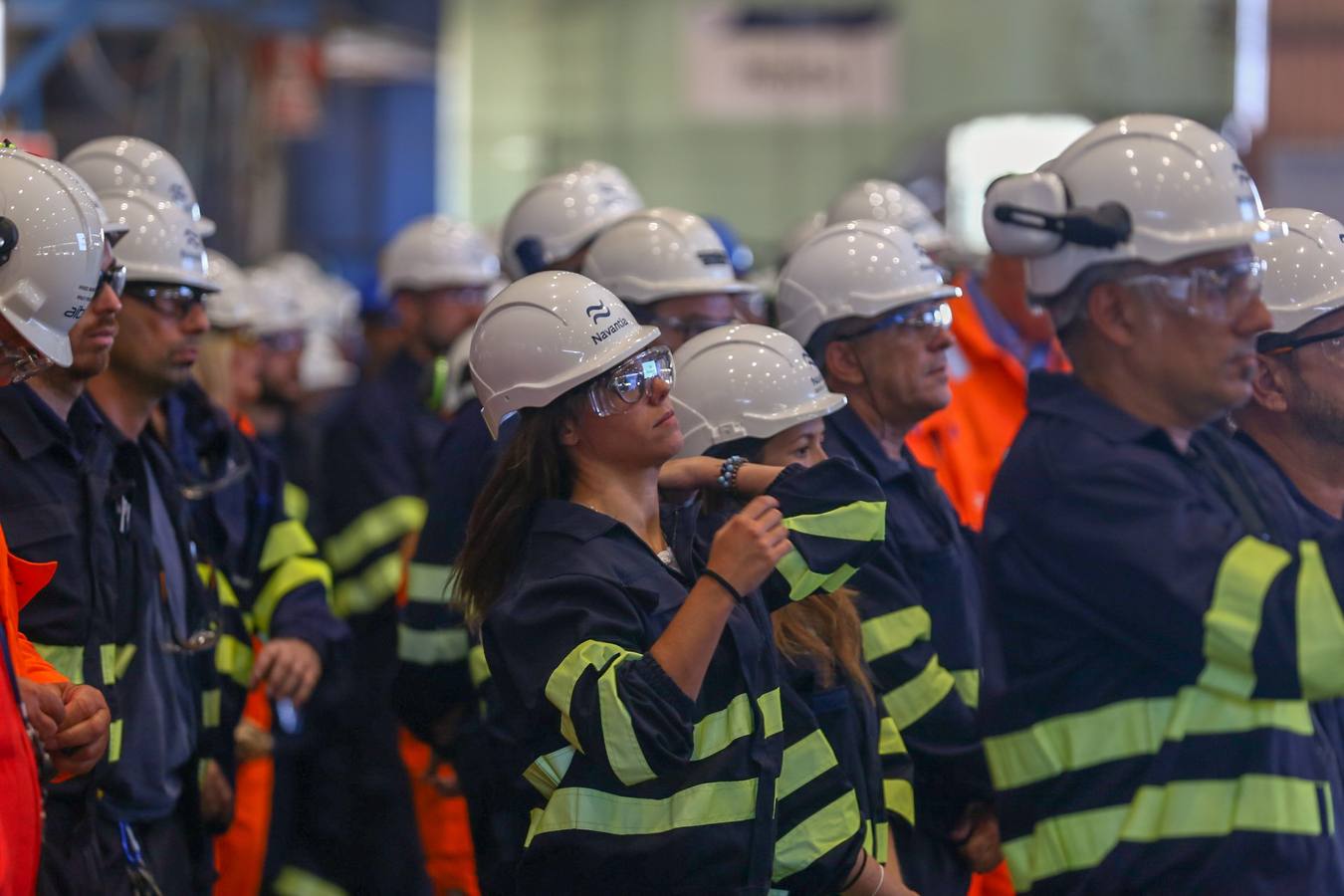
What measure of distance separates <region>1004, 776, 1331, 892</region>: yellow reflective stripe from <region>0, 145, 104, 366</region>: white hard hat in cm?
215

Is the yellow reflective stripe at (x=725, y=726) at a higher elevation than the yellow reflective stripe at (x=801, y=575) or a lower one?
lower

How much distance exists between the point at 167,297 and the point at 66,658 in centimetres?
105

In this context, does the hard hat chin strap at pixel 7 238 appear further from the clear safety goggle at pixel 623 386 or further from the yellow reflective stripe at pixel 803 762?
the yellow reflective stripe at pixel 803 762

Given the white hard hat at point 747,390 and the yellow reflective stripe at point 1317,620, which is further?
the white hard hat at point 747,390

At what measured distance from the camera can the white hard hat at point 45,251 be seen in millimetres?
3480

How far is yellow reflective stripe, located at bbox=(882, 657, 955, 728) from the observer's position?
4.21 meters

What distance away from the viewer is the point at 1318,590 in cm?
310

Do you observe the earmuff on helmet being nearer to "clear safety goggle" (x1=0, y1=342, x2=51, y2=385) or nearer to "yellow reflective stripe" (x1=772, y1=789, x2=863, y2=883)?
"yellow reflective stripe" (x1=772, y1=789, x2=863, y2=883)

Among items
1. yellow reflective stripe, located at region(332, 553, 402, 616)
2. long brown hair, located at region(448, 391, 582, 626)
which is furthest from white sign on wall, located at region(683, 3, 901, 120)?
long brown hair, located at region(448, 391, 582, 626)

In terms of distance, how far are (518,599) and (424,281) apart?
4.94 m

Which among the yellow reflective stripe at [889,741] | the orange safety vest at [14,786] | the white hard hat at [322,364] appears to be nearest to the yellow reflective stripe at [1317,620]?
the yellow reflective stripe at [889,741]

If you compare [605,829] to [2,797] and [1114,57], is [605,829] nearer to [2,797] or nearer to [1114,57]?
[2,797]

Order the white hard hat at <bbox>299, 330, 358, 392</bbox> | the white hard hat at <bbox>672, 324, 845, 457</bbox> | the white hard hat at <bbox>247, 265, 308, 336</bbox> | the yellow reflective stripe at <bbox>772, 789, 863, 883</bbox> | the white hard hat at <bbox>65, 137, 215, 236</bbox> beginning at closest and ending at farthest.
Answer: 1. the yellow reflective stripe at <bbox>772, 789, 863, 883</bbox>
2. the white hard hat at <bbox>672, 324, 845, 457</bbox>
3. the white hard hat at <bbox>65, 137, 215, 236</bbox>
4. the white hard hat at <bbox>247, 265, 308, 336</bbox>
5. the white hard hat at <bbox>299, 330, 358, 392</bbox>

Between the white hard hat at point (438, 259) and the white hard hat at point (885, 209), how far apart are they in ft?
6.67
